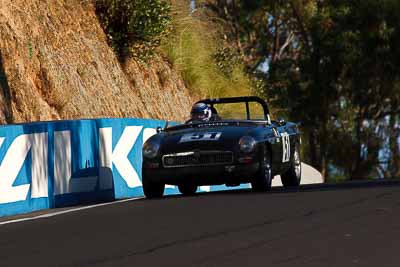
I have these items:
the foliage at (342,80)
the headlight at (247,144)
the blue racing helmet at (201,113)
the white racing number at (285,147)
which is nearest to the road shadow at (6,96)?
the blue racing helmet at (201,113)

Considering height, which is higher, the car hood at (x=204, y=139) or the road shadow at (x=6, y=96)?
the road shadow at (x=6, y=96)

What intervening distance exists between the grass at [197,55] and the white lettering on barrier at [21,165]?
52.5ft

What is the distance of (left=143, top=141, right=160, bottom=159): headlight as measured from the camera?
52.7 ft

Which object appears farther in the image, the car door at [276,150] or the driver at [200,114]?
the driver at [200,114]

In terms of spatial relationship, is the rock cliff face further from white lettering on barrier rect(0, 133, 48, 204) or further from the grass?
white lettering on barrier rect(0, 133, 48, 204)

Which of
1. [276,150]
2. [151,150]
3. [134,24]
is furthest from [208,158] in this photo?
[134,24]

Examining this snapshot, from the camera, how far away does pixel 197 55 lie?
3269cm

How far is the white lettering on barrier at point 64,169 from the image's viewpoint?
15883 mm

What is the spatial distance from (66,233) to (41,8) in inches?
661

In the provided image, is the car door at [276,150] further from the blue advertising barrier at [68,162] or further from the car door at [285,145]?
the blue advertising barrier at [68,162]

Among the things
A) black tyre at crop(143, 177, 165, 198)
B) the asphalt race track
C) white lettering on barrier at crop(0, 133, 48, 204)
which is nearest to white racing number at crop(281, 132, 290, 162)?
black tyre at crop(143, 177, 165, 198)

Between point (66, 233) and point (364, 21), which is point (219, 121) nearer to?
point (66, 233)

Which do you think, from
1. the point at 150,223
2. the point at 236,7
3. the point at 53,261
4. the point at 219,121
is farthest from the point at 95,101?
the point at 236,7

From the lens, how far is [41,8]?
26.9 m
